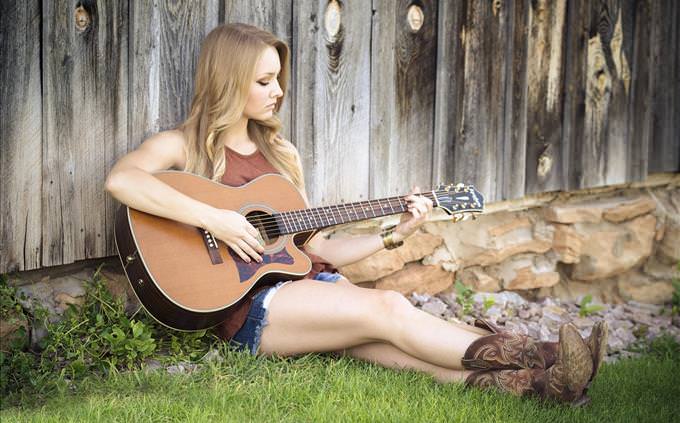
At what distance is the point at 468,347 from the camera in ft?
10.5

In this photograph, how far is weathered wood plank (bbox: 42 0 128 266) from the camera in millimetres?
3270

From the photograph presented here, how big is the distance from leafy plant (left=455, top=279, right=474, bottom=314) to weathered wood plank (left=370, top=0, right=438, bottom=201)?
66cm

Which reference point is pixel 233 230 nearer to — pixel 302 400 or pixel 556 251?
pixel 302 400

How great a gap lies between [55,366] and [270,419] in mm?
924

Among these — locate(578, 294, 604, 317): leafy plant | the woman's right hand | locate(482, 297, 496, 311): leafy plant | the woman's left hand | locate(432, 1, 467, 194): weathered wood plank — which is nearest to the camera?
the woman's right hand

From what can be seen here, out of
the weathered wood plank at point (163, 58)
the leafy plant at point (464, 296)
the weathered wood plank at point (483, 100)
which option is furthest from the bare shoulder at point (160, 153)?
the leafy plant at point (464, 296)

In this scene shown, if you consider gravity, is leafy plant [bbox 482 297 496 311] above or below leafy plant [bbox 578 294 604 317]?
above

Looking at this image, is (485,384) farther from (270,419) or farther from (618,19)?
(618,19)

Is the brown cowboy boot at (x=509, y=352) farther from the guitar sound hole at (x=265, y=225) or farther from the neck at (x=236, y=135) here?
the neck at (x=236, y=135)

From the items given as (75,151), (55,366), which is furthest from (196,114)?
(55,366)

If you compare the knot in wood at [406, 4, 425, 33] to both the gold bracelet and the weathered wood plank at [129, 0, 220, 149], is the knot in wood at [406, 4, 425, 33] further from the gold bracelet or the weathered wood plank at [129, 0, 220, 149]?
the gold bracelet

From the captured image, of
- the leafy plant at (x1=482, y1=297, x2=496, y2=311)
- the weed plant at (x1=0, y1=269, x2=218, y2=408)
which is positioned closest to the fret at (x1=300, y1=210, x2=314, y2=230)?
the weed plant at (x1=0, y1=269, x2=218, y2=408)

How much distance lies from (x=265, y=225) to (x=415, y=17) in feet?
5.08

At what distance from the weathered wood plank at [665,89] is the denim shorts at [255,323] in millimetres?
3280
